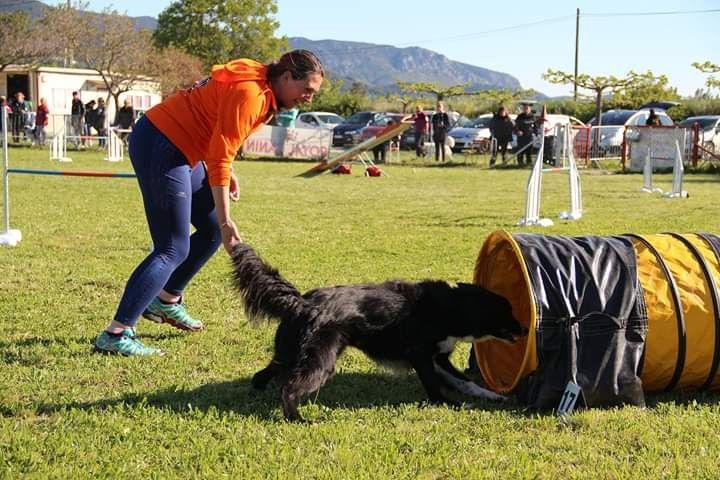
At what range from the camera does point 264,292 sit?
3689mm

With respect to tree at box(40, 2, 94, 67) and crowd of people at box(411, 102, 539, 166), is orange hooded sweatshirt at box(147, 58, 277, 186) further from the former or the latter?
tree at box(40, 2, 94, 67)

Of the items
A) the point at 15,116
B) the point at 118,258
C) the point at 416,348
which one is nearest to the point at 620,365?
the point at 416,348

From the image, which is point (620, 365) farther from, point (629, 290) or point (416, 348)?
point (416, 348)

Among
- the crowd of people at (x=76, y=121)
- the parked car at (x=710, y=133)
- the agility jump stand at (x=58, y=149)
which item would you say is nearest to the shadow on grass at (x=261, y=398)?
the agility jump stand at (x=58, y=149)

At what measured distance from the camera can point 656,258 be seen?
158 inches

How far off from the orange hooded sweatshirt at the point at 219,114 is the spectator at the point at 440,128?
20.7 m

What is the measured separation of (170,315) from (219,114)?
1.64 meters

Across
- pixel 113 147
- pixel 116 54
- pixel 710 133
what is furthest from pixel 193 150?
pixel 116 54

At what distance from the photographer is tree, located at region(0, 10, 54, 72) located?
36.1m

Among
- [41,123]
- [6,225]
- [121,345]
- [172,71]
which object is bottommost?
[121,345]

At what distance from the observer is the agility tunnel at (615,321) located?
12.2 feet

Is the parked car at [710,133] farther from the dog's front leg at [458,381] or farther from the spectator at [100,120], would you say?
the dog's front leg at [458,381]

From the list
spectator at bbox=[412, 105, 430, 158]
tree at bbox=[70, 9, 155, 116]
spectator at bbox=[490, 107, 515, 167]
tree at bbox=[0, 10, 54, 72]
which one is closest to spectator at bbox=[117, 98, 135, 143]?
tree at bbox=[70, 9, 155, 116]

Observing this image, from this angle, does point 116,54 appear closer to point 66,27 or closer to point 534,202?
point 66,27
